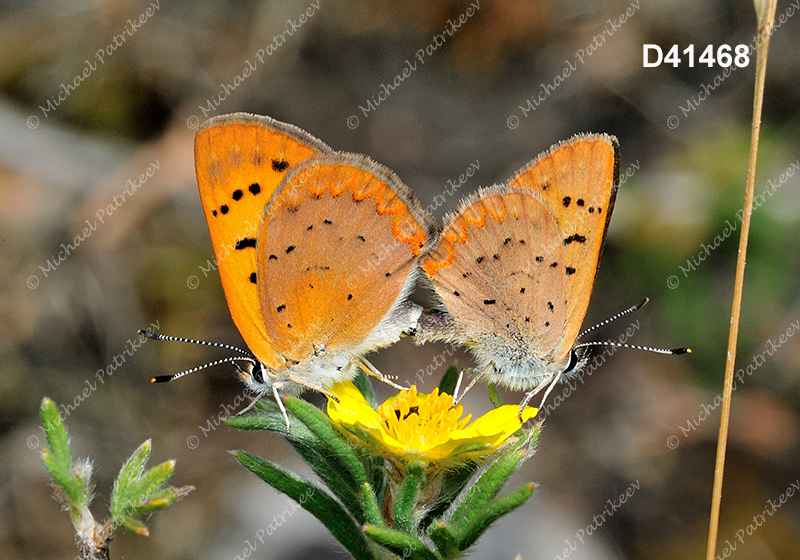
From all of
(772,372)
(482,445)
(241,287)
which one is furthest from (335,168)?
(772,372)

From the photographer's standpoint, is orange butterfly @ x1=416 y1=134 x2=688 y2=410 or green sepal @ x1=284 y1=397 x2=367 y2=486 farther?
orange butterfly @ x1=416 y1=134 x2=688 y2=410

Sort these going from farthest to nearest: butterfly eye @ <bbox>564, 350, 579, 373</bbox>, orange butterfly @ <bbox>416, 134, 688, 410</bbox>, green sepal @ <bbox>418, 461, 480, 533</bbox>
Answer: butterfly eye @ <bbox>564, 350, 579, 373</bbox>, orange butterfly @ <bbox>416, 134, 688, 410</bbox>, green sepal @ <bbox>418, 461, 480, 533</bbox>

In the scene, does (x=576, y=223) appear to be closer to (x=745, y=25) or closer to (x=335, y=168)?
(x=335, y=168)

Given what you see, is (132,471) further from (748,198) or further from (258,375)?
(748,198)

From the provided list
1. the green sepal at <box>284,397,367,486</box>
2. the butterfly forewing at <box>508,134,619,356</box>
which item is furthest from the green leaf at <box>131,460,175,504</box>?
the butterfly forewing at <box>508,134,619,356</box>

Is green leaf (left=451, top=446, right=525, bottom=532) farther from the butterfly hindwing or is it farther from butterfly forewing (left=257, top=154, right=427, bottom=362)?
butterfly forewing (left=257, top=154, right=427, bottom=362)

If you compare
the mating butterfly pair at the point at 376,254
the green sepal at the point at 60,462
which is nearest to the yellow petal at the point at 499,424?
the mating butterfly pair at the point at 376,254
